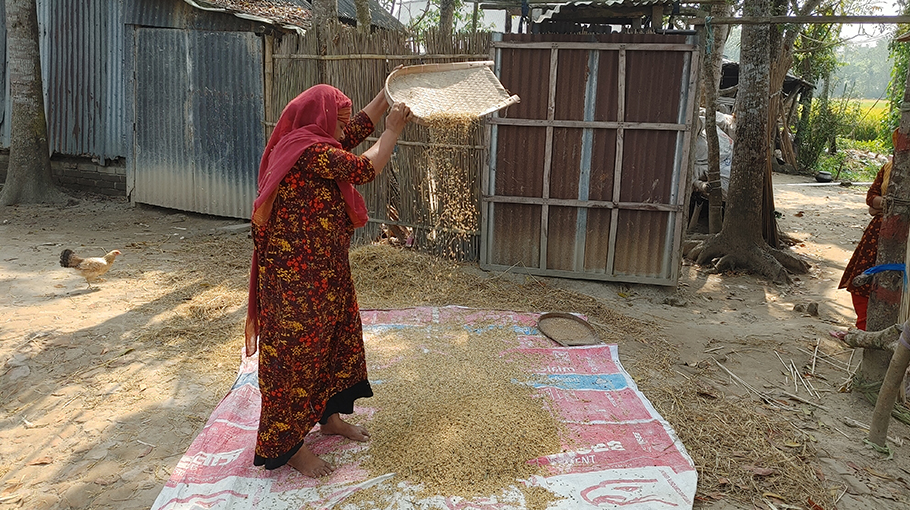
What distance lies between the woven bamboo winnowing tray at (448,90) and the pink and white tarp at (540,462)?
1598 mm

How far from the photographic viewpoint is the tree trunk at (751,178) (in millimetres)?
6574

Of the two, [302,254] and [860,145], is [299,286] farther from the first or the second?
[860,145]

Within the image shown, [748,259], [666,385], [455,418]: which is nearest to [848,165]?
[748,259]

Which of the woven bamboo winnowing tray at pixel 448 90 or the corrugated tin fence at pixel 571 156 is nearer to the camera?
the woven bamboo winnowing tray at pixel 448 90

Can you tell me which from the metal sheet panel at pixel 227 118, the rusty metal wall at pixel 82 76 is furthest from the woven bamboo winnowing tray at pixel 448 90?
the rusty metal wall at pixel 82 76

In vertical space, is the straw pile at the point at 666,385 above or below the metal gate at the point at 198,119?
below

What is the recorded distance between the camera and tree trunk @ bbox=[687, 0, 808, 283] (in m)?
6.57

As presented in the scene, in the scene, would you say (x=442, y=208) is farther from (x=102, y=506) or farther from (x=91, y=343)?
(x=102, y=506)

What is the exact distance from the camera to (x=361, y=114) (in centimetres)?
306

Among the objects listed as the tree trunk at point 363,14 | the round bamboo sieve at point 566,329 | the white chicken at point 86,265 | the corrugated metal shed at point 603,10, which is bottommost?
the round bamboo sieve at point 566,329

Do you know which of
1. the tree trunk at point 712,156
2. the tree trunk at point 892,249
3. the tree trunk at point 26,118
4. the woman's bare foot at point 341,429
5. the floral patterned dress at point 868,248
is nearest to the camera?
the woman's bare foot at point 341,429

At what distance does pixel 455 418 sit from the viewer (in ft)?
10.7

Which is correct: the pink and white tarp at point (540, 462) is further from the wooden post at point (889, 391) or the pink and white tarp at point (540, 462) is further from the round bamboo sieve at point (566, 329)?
the wooden post at point (889, 391)

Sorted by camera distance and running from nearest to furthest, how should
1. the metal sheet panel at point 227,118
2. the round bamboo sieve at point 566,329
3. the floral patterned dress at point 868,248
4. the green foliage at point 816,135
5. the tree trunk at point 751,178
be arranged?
the floral patterned dress at point 868,248
the round bamboo sieve at point 566,329
the tree trunk at point 751,178
the metal sheet panel at point 227,118
the green foliage at point 816,135
